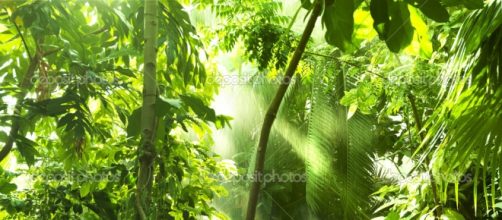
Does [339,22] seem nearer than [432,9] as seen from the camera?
No

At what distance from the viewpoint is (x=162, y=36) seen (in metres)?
1.43

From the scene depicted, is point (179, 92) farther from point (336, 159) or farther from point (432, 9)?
point (336, 159)

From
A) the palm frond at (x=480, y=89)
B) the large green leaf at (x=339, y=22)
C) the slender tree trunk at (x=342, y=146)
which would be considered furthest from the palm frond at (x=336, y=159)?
the large green leaf at (x=339, y=22)

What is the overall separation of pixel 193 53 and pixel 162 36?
195 millimetres

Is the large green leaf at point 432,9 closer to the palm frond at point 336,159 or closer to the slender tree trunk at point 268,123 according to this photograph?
the slender tree trunk at point 268,123

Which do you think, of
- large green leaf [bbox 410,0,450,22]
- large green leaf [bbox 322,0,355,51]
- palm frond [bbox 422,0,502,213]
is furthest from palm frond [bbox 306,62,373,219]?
large green leaf [bbox 410,0,450,22]

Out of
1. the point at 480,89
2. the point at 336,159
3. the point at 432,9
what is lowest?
the point at 336,159

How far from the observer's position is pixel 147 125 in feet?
2.94

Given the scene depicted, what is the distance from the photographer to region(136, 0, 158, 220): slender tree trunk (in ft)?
2.88

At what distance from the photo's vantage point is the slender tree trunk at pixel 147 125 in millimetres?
878

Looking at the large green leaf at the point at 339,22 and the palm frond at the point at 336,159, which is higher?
the large green leaf at the point at 339,22

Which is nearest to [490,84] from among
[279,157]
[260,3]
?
[260,3]

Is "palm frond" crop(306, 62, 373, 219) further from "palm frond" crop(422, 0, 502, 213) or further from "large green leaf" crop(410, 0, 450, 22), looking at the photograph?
"large green leaf" crop(410, 0, 450, 22)

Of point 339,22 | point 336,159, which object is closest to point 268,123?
point 339,22
